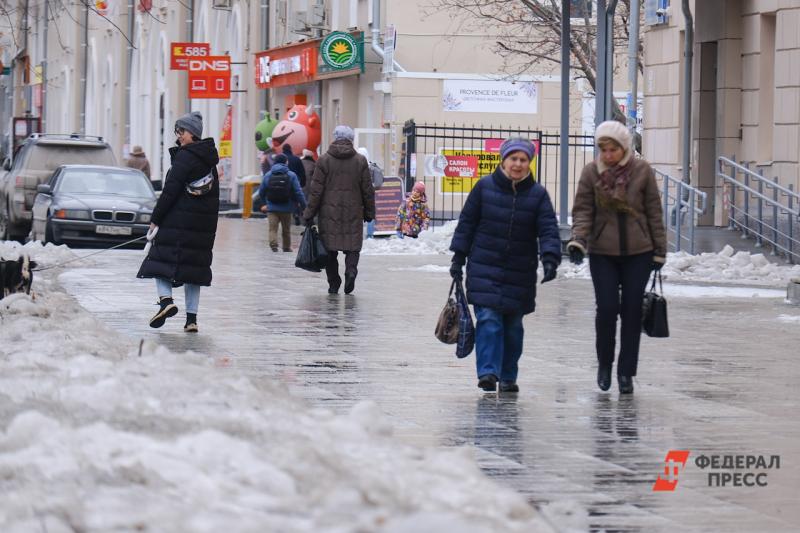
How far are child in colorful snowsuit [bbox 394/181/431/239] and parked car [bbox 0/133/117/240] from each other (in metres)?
5.07

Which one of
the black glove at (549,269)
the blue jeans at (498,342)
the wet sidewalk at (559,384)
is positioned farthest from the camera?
the blue jeans at (498,342)

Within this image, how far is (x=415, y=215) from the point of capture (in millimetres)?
Result: 28750

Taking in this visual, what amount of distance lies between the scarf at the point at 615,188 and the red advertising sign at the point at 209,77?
34790mm

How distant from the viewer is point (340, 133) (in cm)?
1766

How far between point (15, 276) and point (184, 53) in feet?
105

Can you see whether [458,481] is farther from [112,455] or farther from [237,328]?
[237,328]

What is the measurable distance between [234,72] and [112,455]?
4498cm

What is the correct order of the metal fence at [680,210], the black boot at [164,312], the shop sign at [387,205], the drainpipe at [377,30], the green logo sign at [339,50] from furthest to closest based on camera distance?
1. the green logo sign at [339,50]
2. the drainpipe at [377,30]
3. the shop sign at [387,205]
4. the metal fence at [680,210]
5. the black boot at [164,312]

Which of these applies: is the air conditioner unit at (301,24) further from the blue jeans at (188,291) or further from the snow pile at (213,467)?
the snow pile at (213,467)

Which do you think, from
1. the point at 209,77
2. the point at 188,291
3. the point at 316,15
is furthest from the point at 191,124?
the point at 209,77

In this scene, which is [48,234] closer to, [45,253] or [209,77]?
[45,253]

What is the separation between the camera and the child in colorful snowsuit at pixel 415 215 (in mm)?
28719

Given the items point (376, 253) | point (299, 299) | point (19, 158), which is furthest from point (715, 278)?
point (19, 158)

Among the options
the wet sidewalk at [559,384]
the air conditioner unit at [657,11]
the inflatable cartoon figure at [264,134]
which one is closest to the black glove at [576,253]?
the wet sidewalk at [559,384]
